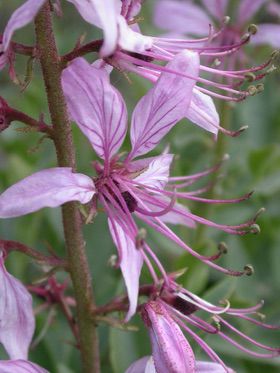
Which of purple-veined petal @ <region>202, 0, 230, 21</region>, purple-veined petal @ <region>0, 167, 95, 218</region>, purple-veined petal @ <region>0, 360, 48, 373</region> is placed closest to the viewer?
purple-veined petal @ <region>0, 167, 95, 218</region>

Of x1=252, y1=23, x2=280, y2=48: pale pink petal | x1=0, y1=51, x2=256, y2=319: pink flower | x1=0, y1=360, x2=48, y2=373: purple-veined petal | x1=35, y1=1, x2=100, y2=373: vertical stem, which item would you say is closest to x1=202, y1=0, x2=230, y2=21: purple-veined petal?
x1=252, y1=23, x2=280, y2=48: pale pink petal

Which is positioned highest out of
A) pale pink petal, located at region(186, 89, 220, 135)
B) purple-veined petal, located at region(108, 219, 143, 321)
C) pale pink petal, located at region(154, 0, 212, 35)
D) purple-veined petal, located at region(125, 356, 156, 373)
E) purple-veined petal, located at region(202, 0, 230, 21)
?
pale pink petal, located at region(186, 89, 220, 135)

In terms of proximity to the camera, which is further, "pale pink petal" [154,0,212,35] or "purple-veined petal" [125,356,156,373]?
"pale pink petal" [154,0,212,35]

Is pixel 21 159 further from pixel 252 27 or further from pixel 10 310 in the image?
pixel 252 27

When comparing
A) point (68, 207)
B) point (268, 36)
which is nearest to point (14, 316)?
point (68, 207)

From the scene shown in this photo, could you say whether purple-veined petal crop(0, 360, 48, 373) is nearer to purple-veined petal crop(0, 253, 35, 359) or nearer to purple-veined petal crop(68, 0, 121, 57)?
purple-veined petal crop(0, 253, 35, 359)
